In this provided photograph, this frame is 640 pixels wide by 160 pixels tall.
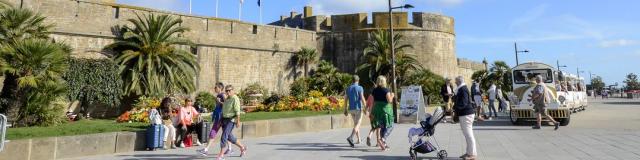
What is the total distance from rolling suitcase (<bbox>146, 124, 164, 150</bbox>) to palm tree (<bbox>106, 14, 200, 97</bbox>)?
10878 millimetres

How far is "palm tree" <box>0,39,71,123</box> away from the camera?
11641mm

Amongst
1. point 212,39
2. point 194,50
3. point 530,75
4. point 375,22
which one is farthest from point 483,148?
point 375,22

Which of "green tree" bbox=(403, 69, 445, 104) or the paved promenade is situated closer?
the paved promenade

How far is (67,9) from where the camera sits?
19.4 meters

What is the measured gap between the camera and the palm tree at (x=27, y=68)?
458 inches

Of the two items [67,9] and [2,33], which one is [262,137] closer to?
[2,33]

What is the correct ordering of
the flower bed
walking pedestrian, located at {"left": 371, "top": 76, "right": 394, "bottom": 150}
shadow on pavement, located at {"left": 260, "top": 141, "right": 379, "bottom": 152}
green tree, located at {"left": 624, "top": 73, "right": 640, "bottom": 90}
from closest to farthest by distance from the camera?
walking pedestrian, located at {"left": 371, "top": 76, "right": 394, "bottom": 150} → shadow on pavement, located at {"left": 260, "top": 141, "right": 379, "bottom": 152} → the flower bed → green tree, located at {"left": 624, "top": 73, "right": 640, "bottom": 90}

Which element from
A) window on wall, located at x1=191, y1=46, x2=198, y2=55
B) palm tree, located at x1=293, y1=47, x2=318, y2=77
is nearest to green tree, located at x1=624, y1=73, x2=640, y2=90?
palm tree, located at x1=293, y1=47, x2=318, y2=77

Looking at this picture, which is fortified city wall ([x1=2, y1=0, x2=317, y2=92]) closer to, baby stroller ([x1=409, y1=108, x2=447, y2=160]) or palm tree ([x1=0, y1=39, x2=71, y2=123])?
palm tree ([x1=0, y1=39, x2=71, y2=123])

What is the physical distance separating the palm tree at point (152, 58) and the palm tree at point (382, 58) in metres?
12.0

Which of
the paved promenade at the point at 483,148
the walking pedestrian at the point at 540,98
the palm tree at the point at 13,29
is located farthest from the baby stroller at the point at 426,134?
the palm tree at the point at 13,29

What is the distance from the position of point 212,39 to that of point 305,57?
6504 millimetres

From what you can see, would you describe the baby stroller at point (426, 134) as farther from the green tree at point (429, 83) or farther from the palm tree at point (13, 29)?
the green tree at point (429, 83)

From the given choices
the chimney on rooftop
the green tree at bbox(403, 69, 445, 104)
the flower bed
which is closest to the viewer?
the flower bed
